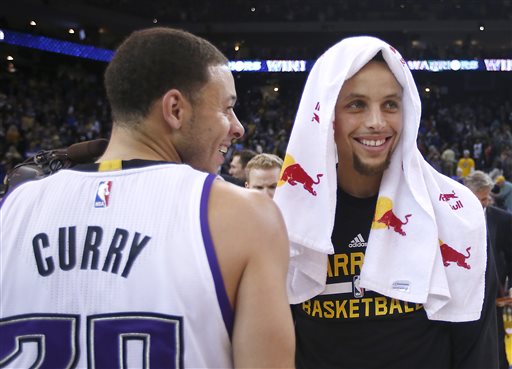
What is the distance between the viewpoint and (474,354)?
1700 mm

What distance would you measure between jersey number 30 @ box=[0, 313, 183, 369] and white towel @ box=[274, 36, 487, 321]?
0.61m

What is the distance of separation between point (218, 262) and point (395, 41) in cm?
2646

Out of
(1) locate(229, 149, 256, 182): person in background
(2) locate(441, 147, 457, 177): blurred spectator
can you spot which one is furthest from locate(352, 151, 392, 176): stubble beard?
(2) locate(441, 147, 457, 177): blurred spectator

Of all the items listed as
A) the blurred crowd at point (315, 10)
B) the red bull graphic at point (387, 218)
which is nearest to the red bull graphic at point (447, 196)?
the red bull graphic at point (387, 218)

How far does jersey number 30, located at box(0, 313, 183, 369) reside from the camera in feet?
4.26

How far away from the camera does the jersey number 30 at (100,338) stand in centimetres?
130

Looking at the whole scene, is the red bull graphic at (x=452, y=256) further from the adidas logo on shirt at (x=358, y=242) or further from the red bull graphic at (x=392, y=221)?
the adidas logo on shirt at (x=358, y=242)

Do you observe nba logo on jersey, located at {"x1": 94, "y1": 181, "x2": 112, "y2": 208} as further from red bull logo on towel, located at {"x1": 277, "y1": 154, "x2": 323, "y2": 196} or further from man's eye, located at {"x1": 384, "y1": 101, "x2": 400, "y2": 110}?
man's eye, located at {"x1": 384, "y1": 101, "x2": 400, "y2": 110}

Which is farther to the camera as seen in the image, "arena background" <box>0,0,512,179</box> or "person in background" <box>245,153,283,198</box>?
"arena background" <box>0,0,512,179</box>

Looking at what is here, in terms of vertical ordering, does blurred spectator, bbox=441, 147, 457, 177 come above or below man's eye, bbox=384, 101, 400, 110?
above

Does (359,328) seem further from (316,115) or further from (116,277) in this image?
(116,277)

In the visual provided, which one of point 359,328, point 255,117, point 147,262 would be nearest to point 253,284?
point 147,262

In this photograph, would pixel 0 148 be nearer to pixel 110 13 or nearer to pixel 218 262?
pixel 110 13

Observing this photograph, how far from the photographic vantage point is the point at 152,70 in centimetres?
145
